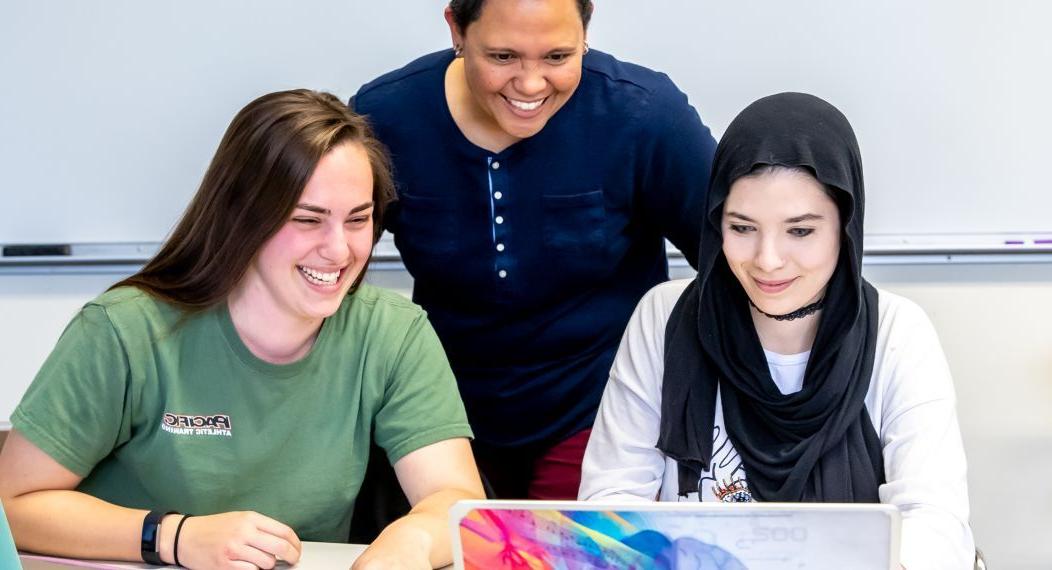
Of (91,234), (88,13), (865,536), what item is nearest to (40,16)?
(88,13)

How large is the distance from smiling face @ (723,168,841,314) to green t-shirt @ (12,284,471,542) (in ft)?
1.51

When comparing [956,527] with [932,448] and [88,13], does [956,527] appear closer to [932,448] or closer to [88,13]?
[932,448]

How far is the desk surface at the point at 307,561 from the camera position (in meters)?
1.49

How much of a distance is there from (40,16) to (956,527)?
7.59 feet

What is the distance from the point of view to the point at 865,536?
1.02 metres

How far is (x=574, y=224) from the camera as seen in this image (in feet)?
6.47

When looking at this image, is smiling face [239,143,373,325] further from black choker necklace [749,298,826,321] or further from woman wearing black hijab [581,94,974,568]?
black choker necklace [749,298,826,321]

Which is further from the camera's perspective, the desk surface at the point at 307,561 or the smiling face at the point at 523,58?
the smiling face at the point at 523,58

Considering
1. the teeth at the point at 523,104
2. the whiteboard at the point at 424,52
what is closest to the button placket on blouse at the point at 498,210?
the teeth at the point at 523,104

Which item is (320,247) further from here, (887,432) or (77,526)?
(887,432)

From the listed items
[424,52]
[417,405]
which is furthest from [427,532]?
[424,52]

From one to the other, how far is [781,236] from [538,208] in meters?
0.49

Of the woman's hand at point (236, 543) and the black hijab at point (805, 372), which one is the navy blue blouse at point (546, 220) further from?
the woman's hand at point (236, 543)

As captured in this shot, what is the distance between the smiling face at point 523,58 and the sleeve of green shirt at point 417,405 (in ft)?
1.29
